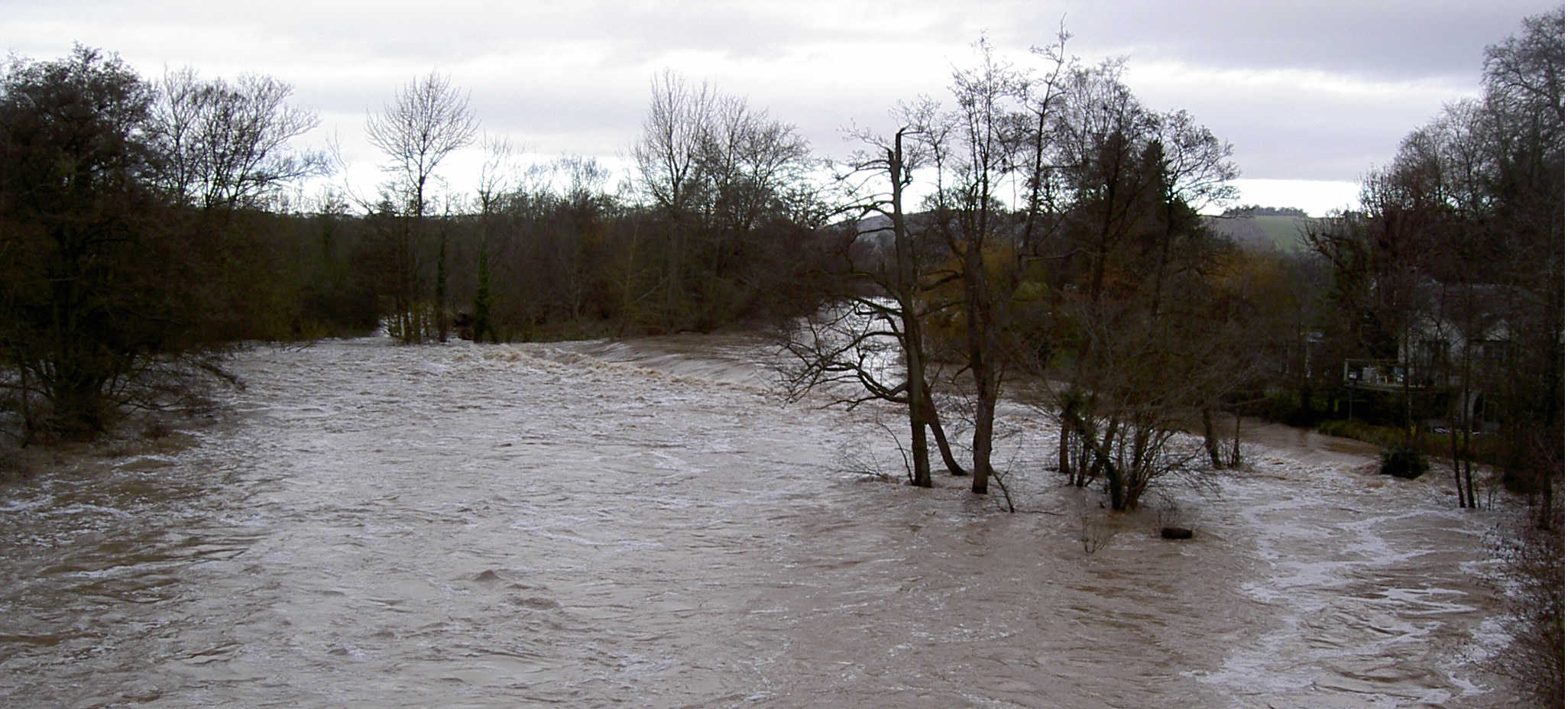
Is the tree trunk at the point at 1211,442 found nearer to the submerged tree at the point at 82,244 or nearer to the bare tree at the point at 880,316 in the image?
the bare tree at the point at 880,316

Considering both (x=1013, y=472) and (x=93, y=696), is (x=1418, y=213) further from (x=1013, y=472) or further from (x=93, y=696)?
(x=93, y=696)

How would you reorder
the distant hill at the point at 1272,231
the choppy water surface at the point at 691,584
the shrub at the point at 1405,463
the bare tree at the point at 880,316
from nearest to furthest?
1. the choppy water surface at the point at 691,584
2. the bare tree at the point at 880,316
3. the shrub at the point at 1405,463
4. the distant hill at the point at 1272,231

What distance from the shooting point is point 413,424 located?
24.2 meters

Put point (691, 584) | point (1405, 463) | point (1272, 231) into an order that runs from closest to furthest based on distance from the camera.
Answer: point (691, 584) < point (1405, 463) < point (1272, 231)

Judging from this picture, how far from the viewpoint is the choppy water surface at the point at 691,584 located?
8656 millimetres

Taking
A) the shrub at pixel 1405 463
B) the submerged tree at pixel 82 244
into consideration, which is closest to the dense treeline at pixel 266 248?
the submerged tree at pixel 82 244

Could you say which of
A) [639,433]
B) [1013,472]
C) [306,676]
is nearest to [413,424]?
[639,433]

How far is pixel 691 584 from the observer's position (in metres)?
11.9

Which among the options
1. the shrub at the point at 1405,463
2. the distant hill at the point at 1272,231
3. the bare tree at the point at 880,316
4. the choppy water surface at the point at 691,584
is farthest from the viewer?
the distant hill at the point at 1272,231

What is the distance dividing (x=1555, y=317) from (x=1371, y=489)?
6702 mm

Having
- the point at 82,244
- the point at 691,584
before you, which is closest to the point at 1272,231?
the point at 82,244

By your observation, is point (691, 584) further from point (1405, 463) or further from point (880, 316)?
point (1405, 463)

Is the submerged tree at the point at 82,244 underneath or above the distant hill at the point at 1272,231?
underneath

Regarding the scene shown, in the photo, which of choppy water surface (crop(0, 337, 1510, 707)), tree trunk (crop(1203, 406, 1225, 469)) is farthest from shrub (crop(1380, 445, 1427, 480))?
tree trunk (crop(1203, 406, 1225, 469))
